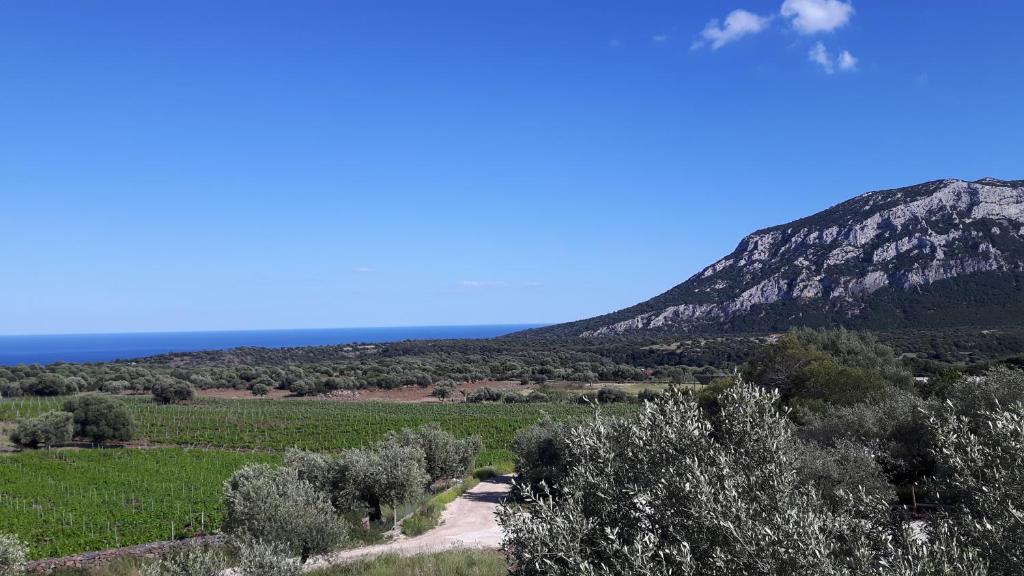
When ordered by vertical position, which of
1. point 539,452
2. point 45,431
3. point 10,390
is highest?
point 539,452

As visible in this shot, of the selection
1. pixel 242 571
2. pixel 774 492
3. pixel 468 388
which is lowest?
pixel 468 388

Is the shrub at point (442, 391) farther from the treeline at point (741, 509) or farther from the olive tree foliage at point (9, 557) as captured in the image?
the treeline at point (741, 509)

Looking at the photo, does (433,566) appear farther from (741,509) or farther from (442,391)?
(442,391)

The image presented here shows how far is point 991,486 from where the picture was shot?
684cm

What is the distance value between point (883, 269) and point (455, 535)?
12204 centimetres

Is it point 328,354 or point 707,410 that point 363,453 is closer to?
point 707,410

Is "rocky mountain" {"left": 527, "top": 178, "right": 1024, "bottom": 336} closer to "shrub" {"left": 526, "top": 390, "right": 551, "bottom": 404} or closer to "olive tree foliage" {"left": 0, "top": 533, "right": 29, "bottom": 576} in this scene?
"shrub" {"left": 526, "top": 390, "right": 551, "bottom": 404}

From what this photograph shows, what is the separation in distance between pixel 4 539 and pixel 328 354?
15067cm

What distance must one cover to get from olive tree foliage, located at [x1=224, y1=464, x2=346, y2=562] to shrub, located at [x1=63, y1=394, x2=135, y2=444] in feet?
144

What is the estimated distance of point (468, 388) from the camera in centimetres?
9525

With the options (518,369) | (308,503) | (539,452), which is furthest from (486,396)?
(308,503)

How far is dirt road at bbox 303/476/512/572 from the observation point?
20.3m

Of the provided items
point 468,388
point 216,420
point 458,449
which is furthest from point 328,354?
point 458,449

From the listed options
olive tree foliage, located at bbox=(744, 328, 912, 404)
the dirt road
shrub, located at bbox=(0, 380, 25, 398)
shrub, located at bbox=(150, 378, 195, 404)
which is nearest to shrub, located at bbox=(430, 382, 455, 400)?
shrub, located at bbox=(150, 378, 195, 404)
